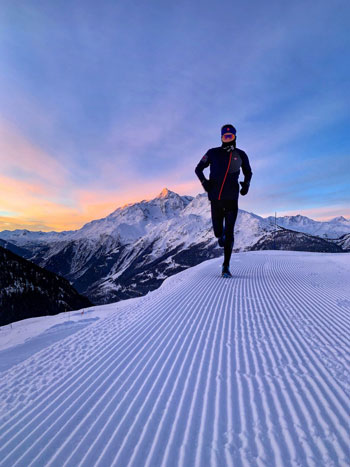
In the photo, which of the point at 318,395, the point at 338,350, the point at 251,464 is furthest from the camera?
the point at 338,350

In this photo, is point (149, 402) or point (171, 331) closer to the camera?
point (149, 402)

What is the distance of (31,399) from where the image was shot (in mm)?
2197

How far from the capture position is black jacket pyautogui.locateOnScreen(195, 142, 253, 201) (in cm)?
694

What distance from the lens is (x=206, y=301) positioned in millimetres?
5262

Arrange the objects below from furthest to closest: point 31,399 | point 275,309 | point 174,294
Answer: point 174,294 → point 275,309 → point 31,399

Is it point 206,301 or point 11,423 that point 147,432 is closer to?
point 11,423

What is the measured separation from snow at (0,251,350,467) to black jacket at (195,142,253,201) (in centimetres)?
419

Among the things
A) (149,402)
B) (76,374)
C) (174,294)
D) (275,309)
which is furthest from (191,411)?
(174,294)

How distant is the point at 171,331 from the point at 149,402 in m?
1.59

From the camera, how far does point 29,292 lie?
43031 millimetres

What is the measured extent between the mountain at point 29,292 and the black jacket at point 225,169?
40341 millimetres

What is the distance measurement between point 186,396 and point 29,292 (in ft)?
166

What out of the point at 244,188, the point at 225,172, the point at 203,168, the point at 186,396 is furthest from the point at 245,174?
the point at 186,396

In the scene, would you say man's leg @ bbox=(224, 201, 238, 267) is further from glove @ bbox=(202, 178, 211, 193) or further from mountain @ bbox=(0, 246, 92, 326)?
mountain @ bbox=(0, 246, 92, 326)
